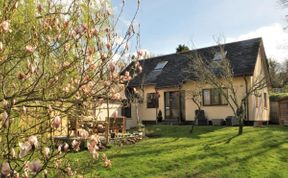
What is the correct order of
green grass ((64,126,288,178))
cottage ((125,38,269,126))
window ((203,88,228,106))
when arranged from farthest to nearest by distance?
window ((203,88,228,106)), cottage ((125,38,269,126)), green grass ((64,126,288,178))

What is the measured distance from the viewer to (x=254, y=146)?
43.9 feet

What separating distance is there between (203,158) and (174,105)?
14155mm

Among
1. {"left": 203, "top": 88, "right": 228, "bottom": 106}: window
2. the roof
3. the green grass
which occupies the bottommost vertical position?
the green grass

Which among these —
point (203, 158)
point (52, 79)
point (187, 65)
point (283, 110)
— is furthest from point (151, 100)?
point (52, 79)

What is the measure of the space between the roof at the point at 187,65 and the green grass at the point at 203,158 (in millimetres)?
7934

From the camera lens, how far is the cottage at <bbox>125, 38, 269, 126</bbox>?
888 inches

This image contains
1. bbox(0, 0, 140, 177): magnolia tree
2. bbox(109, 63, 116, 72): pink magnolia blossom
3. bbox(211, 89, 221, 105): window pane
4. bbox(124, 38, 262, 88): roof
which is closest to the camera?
bbox(0, 0, 140, 177): magnolia tree

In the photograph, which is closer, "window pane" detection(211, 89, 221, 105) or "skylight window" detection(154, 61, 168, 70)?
"window pane" detection(211, 89, 221, 105)

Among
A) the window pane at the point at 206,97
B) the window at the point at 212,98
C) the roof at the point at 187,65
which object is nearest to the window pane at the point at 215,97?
the window at the point at 212,98

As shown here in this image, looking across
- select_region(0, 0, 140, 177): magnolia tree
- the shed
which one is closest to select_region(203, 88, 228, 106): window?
the shed

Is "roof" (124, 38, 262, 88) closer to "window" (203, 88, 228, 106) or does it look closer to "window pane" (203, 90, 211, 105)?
"window pane" (203, 90, 211, 105)

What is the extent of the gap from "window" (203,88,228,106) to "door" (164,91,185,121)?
6.36 ft

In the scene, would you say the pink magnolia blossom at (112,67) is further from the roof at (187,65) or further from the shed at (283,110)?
the shed at (283,110)

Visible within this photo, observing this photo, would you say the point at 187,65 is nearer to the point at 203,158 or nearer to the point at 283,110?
the point at 283,110
